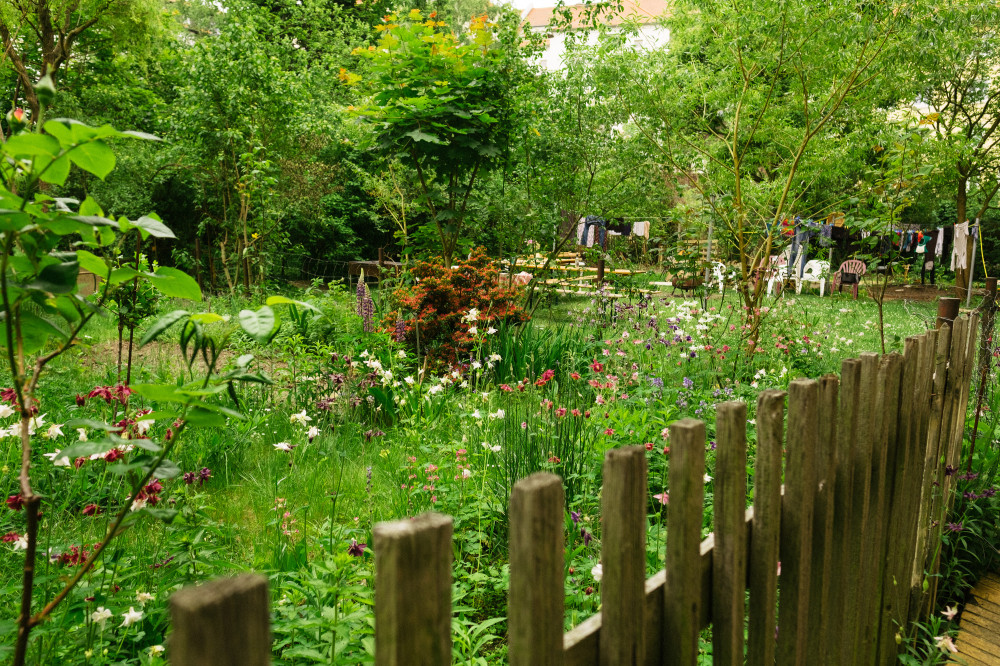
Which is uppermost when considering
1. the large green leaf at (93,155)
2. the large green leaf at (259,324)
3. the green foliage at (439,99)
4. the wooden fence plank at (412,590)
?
the green foliage at (439,99)

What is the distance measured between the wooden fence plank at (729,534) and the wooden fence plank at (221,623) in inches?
26.5

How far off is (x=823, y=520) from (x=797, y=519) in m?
→ 0.16

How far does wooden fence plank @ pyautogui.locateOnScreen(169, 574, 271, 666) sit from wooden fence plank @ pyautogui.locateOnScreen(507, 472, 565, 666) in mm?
249

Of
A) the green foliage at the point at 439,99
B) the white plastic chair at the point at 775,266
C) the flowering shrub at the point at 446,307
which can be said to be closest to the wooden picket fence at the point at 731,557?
the white plastic chair at the point at 775,266

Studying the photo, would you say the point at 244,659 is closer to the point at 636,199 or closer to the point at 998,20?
the point at 636,199

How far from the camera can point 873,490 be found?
155 centimetres

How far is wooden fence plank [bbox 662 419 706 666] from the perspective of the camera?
34.6 inches

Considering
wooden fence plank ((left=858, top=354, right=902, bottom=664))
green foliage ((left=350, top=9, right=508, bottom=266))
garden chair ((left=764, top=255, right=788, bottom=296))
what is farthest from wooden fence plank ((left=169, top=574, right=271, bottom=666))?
green foliage ((left=350, top=9, right=508, bottom=266))

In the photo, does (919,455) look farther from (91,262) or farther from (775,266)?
(775,266)

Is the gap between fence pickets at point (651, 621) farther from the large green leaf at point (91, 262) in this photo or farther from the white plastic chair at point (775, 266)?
the white plastic chair at point (775, 266)

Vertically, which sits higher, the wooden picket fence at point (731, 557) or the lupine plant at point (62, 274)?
the lupine plant at point (62, 274)

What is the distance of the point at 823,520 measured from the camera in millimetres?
1278

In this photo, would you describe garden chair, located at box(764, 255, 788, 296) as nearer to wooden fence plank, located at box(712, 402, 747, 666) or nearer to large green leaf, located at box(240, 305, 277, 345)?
wooden fence plank, located at box(712, 402, 747, 666)

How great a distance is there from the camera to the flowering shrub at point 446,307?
4730mm
